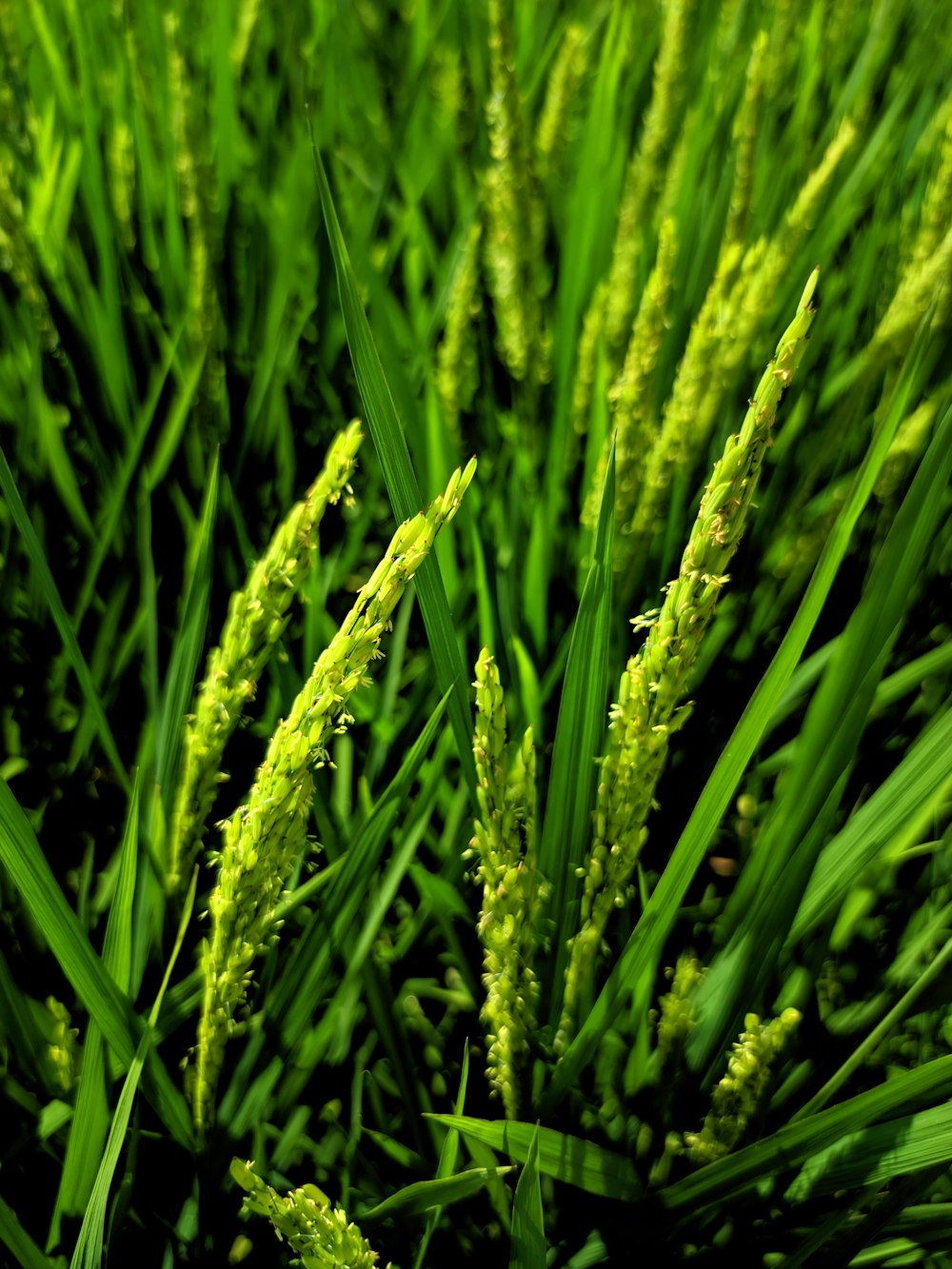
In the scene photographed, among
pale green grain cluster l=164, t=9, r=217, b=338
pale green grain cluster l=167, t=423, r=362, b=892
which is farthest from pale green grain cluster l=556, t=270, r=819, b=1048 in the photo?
pale green grain cluster l=164, t=9, r=217, b=338

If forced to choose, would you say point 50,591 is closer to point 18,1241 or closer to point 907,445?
point 18,1241

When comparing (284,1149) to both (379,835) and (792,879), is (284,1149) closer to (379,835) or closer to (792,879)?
(379,835)

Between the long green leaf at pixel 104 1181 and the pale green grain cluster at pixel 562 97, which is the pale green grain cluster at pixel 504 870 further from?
the pale green grain cluster at pixel 562 97

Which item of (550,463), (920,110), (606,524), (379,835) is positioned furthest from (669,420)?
(920,110)

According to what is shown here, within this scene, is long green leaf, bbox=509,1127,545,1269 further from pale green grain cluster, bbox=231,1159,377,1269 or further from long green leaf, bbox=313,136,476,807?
long green leaf, bbox=313,136,476,807

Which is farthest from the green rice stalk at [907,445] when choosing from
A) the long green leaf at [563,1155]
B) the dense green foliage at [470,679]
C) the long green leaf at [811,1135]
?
the long green leaf at [563,1155]

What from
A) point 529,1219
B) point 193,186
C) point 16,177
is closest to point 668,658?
point 529,1219
